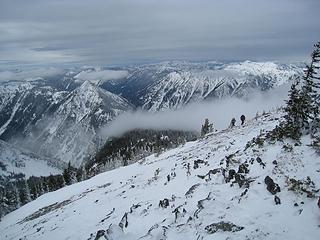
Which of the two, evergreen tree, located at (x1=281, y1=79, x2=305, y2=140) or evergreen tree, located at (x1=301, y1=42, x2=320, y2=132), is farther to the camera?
evergreen tree, located at (x1=301, y1=42, x2=320, y2=132)

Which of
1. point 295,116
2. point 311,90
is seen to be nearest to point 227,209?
point 295,116

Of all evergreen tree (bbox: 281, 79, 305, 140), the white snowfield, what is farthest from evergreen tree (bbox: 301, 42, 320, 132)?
the white snowfield

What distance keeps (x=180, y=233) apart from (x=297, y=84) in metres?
25.8

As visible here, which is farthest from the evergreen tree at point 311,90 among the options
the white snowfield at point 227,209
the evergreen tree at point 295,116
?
the white snowfield at point 227,209

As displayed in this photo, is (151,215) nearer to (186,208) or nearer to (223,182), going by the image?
(186,208)

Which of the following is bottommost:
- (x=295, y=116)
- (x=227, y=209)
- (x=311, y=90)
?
(x=227, y=209)

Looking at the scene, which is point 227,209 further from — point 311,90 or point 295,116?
point 311,90

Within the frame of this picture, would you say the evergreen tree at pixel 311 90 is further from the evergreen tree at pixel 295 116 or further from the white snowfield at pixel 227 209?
the white snowfield at pixel 227 209

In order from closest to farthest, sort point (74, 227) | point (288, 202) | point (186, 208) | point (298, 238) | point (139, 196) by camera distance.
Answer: point (298, 238), point (288, 202), point (186, 208), point (74, 227), point (139, 196)

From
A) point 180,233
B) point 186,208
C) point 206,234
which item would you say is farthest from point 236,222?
point 186,208

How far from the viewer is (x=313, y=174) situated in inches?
1014

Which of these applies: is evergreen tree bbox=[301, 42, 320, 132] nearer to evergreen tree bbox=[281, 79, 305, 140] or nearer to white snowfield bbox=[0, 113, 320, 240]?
evergreen tree bbox=[281, 79, 305, 140]

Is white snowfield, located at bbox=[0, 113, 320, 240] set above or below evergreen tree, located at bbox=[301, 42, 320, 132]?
below

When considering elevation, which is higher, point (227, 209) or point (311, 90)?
point (311, 90)
